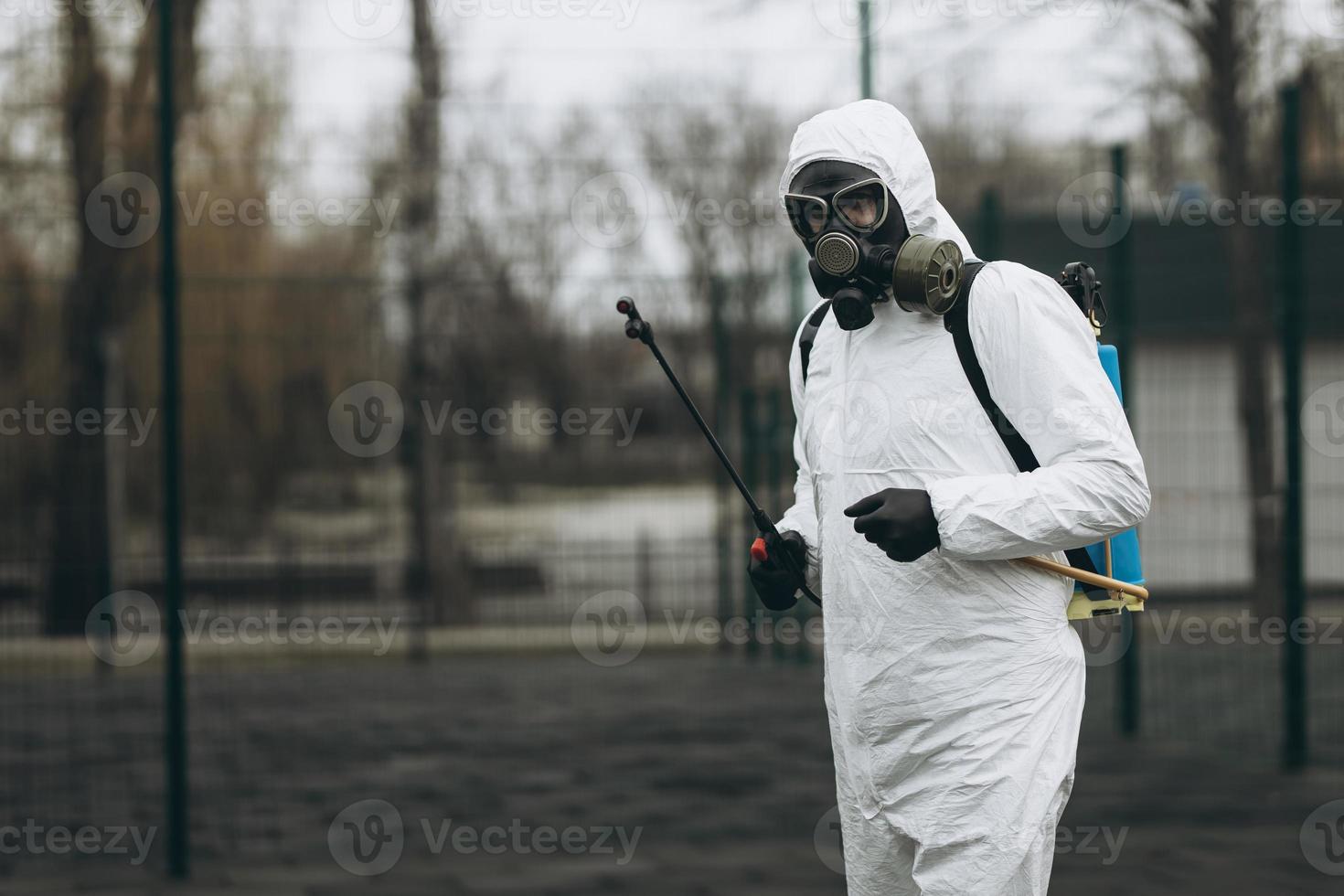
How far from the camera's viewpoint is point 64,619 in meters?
9.13

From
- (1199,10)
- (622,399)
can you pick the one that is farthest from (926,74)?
(1199,10)

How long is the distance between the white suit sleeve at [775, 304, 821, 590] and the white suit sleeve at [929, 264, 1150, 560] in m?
0.51

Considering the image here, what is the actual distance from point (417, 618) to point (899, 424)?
7.46 meters

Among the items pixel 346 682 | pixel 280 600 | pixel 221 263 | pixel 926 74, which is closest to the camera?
pixel 926 74

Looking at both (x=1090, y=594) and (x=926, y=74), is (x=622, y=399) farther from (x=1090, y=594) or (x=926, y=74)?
(x=1090, y=594)
